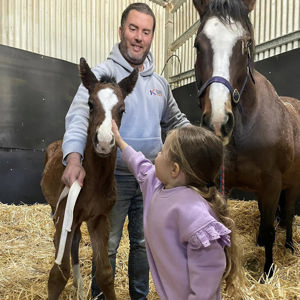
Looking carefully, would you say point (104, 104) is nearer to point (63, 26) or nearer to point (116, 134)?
point (116, 134)

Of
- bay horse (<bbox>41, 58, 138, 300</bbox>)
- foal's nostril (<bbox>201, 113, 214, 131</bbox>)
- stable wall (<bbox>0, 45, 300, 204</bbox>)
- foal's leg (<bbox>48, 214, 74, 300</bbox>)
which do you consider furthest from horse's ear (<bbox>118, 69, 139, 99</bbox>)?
stable wall (<bbox>0, 45, 300, 204</bbox>)

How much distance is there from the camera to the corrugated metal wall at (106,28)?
3.91 m

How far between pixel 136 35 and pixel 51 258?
2.15 meters

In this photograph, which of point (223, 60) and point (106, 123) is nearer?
point (106, 123)

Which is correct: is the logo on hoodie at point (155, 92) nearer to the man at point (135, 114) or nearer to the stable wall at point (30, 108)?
the man at point (135, 114)

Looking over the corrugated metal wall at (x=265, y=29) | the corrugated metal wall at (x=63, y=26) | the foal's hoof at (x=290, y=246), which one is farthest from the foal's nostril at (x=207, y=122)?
the corrugated metal wall at (x=63, y=26)

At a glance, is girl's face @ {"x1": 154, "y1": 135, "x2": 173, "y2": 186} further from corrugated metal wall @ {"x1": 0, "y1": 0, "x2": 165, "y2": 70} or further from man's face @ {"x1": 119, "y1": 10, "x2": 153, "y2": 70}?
corrugated metal wall @ {"x1": 0, "y1": 0, "x2": 165, "y2": 70}

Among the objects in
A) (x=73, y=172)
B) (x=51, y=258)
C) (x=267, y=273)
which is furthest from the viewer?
(x=51, y=258)

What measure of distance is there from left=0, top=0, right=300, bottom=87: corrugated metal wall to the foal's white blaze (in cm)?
310

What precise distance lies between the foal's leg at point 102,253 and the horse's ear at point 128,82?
30.4 inches

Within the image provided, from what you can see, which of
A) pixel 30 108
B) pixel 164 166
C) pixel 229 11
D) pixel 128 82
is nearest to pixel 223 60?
pixel 229 11

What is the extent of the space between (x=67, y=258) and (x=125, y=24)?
1441 millimetres

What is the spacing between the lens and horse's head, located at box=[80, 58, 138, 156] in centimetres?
132

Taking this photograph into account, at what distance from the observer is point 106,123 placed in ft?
4.48
